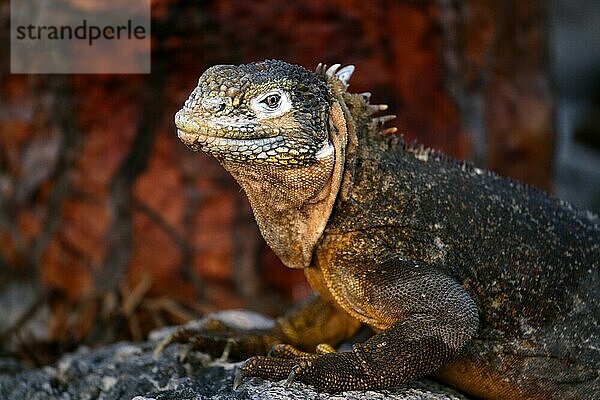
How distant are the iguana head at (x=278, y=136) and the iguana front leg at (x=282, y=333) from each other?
31.8 inches

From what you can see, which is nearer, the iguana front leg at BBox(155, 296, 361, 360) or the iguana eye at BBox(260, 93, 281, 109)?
the iguana eye at BBox(260, 93, 281, 109)

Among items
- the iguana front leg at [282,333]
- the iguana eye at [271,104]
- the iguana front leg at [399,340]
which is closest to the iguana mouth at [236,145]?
the iguana eye at [271,104]

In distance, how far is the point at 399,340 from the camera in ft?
12.7

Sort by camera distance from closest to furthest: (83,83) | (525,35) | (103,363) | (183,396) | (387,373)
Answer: (387,373), (183,396), (103,363), (83,83), (525,35)

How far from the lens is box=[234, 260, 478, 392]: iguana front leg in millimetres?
3834

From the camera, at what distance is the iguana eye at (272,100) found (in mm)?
3865

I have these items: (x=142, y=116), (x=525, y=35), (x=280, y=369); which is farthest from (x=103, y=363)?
(x=525, y=35)

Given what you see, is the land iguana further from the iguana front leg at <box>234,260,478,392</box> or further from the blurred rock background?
the blurred rock background

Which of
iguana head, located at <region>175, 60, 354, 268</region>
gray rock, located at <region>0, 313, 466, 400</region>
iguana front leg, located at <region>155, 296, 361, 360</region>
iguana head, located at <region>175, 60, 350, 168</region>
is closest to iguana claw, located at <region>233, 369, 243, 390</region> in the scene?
gray rock, located at <region>0, 313, 466, 400</region>

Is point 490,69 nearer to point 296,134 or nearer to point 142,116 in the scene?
point 142,116

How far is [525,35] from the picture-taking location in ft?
26.9

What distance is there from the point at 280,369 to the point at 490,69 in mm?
4807

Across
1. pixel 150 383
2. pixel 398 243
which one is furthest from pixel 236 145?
pixel 150 383

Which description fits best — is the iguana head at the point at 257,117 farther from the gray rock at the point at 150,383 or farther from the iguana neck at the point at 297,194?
the gray rock at the point at 150,383
